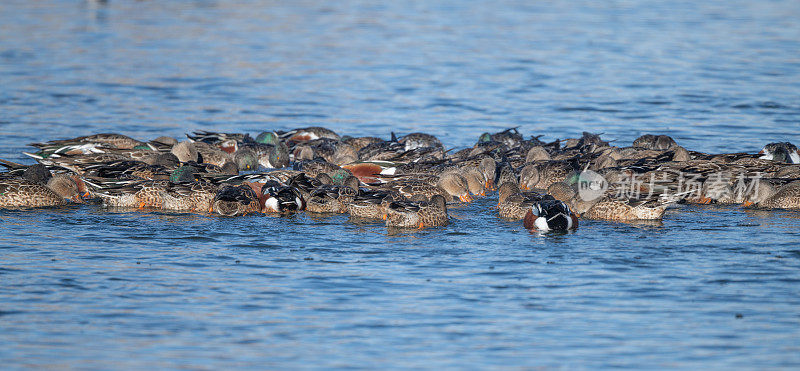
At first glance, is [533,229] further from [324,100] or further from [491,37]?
[491,37]

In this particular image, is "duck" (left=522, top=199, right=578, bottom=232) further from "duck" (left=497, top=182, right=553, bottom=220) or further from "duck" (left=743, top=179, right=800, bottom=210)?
"duck" (left=743, top=179, right=800, bottom=210)

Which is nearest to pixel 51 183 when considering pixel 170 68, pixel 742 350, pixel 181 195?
pixel 181 195

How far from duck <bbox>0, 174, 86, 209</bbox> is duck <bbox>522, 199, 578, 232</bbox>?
5360mm

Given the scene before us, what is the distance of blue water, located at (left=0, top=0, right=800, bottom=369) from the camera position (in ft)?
23.1

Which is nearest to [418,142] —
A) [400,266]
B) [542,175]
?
[542,175]

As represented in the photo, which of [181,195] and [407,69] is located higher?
[407,69]

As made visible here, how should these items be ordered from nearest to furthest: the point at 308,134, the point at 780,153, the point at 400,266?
the point at 400,266 → the point at 780,153 → the point at 308,134

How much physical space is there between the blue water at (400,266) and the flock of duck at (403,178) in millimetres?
305

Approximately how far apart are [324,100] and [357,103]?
2.46 ft

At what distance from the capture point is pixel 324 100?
20422 millimetres

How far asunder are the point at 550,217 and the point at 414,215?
56.0 inches

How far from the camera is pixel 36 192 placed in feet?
36.9

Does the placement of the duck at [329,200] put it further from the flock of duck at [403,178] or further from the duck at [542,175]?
the duck at [542,175]

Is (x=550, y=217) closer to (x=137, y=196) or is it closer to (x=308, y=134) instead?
(x=137, y=196)
